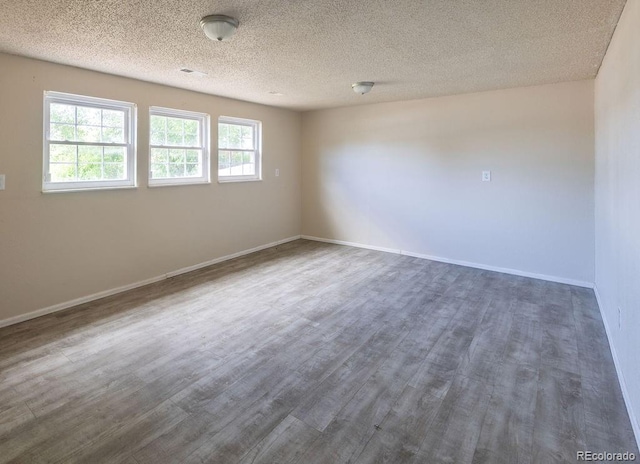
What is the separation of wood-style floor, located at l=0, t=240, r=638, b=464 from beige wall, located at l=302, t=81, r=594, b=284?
0.84 m

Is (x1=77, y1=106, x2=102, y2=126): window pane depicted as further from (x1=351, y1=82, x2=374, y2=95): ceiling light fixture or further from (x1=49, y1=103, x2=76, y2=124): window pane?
(x1=351, y1=82, x2=374, y2=95): ceiling light fixture

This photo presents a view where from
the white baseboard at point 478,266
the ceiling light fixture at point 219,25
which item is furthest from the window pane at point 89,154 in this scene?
the white baseboard at point 478,266

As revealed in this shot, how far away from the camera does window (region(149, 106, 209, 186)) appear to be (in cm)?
427

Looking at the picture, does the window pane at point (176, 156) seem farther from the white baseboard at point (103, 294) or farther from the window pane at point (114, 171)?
the white baseboard at point (103, 294)

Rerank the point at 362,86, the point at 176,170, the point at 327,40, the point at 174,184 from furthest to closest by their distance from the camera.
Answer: the point at 176,170, the point at 174,184, the point at 362,86, the point at 327,40

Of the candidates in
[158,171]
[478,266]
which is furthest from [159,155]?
[478,266]

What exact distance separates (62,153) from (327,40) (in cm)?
275

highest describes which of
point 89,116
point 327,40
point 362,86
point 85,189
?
point 362,86

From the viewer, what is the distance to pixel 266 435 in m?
1.83

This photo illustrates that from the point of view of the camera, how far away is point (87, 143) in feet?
11.8

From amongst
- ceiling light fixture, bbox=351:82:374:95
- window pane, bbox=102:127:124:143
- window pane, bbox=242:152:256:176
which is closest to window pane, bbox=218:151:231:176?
window pane, bbox=242:152:256:176

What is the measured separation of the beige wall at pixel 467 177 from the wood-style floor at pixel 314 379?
2.75 feet

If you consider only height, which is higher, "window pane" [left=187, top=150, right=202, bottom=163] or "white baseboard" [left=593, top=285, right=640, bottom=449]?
"window pane" [left=187, top=150, right=202, bottom=163]

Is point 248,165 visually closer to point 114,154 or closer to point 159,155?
point 159,155
